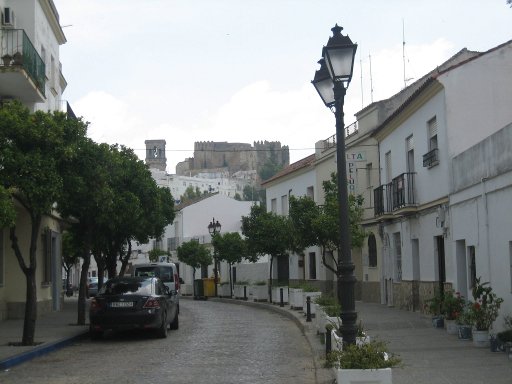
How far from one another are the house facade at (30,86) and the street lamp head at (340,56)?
12152 millimetres

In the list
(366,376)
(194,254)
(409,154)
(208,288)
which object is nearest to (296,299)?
(409,154)

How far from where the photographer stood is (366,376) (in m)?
8.61

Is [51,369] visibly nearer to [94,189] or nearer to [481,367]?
[94,189]

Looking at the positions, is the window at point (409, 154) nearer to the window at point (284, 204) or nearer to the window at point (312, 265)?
the window at point (312, 265)

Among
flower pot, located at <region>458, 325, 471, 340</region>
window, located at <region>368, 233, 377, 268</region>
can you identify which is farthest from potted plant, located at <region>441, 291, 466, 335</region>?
window, located at <region>368, 233, 377, 268</region>

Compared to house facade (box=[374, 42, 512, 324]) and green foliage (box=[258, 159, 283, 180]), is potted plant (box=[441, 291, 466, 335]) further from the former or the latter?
green foliage (box=[258, 159, 283, 180])

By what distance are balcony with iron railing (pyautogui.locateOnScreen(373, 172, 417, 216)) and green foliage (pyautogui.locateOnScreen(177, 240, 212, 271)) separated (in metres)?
23.2

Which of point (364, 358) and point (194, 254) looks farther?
point (194, 254)

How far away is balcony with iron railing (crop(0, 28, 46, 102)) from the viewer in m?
20.0

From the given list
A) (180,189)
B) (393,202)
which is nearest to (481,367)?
(393,202)

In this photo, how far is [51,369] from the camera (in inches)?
515

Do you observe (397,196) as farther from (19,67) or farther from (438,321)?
(19,67)

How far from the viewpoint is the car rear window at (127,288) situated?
17844 millimetres

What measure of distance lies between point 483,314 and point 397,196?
9886 millimetres
